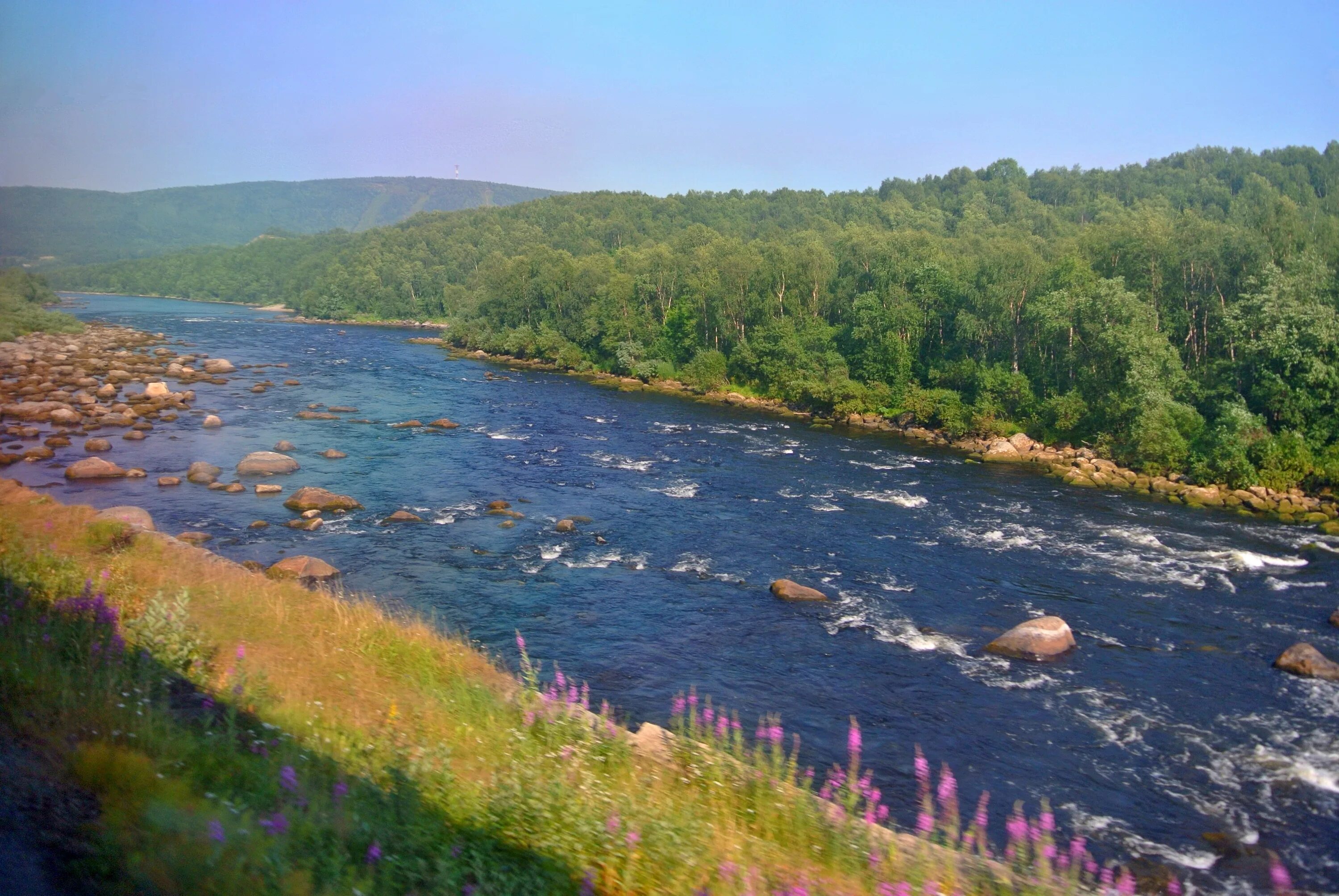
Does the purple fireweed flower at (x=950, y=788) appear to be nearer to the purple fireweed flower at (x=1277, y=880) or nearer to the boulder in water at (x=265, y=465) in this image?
the purple fireweed flower at (x=1277, y=880)

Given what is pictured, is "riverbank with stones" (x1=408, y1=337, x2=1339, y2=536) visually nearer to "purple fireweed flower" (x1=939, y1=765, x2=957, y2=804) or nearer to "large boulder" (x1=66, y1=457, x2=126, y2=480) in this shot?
"purple fireweed flower" (x1=939, y1=765, x2=957, y2=804)

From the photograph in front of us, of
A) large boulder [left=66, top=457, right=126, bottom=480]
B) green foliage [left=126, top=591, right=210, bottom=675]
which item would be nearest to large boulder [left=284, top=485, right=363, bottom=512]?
large boulder [left=66, top=457, right=126, bottom=480]

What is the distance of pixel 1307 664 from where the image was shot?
15672 mm

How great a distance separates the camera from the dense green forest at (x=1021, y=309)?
3262cm

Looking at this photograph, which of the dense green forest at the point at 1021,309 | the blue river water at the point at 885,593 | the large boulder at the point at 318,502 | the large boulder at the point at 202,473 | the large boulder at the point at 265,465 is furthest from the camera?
the dense green forest at the point at 1021,309

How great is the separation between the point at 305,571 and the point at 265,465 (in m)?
11.0

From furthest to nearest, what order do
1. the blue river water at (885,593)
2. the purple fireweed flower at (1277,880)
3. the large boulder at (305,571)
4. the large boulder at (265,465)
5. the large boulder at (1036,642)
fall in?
the large boulder at (265,465) → the large boulder at (305,571) → the large boulder at (1036,642) → the blue river water at (885,593) → the purple fireweed flower at (1277,880)

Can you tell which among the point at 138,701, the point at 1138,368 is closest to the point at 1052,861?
the point at 138,701

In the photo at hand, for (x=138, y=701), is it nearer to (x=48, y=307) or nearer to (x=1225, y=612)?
(x=1225, y=612)

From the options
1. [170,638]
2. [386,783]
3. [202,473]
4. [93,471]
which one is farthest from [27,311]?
[386,783]

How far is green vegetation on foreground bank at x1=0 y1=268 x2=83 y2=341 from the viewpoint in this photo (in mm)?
45969

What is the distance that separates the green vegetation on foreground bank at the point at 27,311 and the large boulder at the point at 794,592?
112ft

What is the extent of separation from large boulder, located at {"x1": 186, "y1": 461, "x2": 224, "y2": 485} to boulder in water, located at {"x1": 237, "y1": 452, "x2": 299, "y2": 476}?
2.28 feet

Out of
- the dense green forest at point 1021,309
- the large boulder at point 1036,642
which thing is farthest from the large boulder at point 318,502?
the dense green forest at point 1021,309
